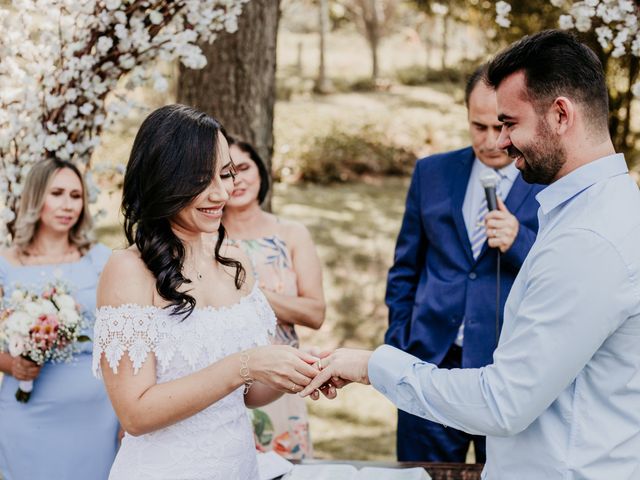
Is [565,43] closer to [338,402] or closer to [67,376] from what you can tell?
[67,376]

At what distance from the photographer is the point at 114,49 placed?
377cm

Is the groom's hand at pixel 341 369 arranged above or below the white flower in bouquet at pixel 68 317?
above

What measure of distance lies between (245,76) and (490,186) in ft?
6.65

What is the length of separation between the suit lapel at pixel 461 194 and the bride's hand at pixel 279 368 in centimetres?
120

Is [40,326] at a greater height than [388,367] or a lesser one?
lesser

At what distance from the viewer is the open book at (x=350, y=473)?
261 cm

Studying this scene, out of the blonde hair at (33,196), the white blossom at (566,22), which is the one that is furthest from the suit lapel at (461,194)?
the blonde hair at (33,196)

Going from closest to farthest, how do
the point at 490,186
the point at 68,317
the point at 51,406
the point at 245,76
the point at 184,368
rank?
the point at 184,368 → the point at 490,186 → the point at 68,317 → the point at 51,406 → the point at 245,76

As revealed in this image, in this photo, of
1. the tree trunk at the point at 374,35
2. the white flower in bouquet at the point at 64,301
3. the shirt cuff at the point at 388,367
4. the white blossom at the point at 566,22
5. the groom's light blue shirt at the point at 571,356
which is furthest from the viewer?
the tree trunk at the point at 374,35

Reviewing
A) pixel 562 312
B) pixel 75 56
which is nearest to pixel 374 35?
pixel 75 56

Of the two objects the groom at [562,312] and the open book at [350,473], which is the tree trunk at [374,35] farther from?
the groom at [562,312]

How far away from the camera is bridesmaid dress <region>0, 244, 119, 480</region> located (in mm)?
Answer: 3666

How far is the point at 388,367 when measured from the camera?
2111 millimetres

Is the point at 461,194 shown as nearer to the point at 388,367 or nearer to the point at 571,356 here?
the point at 388,367
